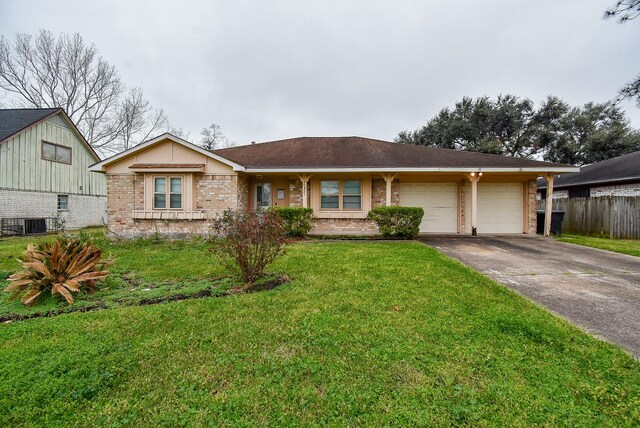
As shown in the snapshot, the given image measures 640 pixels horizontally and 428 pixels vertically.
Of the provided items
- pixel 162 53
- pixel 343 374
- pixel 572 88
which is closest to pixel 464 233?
pixel 343 374

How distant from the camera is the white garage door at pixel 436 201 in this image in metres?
12.4

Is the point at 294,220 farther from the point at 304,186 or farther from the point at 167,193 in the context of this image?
the point at 167,193

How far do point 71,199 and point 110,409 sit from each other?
64.9 feet

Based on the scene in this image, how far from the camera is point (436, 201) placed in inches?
489

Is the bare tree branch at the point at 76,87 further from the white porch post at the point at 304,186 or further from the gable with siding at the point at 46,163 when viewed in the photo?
the white porch post at the point at 304,186

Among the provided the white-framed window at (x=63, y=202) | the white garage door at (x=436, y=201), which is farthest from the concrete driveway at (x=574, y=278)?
the white-framed window at (x=63, y=202)

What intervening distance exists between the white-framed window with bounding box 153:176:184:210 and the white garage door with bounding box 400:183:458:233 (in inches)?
365

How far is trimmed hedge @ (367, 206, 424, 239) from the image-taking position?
33.2ft

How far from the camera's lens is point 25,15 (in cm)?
1867

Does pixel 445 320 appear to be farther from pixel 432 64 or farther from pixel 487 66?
pixel 487 66

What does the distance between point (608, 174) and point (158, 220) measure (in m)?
21.7

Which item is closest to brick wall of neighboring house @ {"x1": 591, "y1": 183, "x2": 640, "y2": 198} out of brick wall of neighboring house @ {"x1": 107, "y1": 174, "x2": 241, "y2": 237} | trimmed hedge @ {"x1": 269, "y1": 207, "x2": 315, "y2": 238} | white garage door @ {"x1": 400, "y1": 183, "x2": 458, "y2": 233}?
white garage door @ {"x1": 400, "y1": 183, "x2": 458, "y2": 233}

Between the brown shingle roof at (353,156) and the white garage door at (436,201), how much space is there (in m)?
1.28

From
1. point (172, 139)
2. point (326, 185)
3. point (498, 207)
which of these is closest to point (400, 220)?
point (326, 185)
